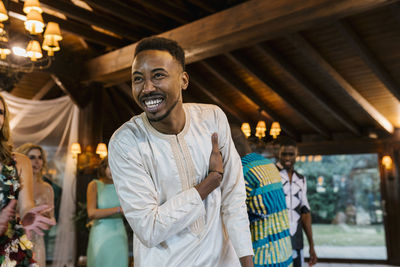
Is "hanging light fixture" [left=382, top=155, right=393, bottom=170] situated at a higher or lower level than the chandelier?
lower

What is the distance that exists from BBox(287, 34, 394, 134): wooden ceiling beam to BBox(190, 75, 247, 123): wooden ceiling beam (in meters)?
2.22

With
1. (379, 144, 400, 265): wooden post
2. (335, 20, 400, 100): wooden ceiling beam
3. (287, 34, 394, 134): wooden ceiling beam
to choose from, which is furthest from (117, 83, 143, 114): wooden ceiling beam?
(379, 144, 400, 265): wooden post

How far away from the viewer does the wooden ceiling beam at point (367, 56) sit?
5.03 metres

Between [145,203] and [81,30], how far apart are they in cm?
571

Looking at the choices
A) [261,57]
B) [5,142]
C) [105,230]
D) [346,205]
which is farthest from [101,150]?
[346,205]

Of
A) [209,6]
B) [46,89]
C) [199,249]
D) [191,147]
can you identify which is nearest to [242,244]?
[199,249]

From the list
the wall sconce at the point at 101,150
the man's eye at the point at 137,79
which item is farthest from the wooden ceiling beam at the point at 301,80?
the man's eye at the point at 137,79

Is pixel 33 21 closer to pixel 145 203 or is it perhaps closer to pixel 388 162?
pixel 145 203

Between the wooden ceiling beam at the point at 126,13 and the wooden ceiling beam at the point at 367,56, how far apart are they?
8.76ft

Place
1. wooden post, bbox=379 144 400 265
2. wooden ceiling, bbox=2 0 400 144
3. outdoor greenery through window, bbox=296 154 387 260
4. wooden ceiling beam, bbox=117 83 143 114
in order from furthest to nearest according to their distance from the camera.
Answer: outdoor greenery through window, bbox=296 154 387 260
wooden ceiling beam, bbox=117 83 143 114
wooden post, bbox=379 144 400 265
wooden ceiling, bbox=2 0 400 144

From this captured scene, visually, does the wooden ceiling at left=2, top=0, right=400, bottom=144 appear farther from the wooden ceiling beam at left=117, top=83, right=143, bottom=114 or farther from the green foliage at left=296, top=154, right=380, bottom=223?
the green foliage at left=296, top=154, right=380, bottom=223

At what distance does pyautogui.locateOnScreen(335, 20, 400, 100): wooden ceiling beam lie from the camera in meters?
5.03

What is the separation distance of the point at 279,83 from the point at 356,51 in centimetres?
Answer: 199

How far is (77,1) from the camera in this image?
6.18 metres
